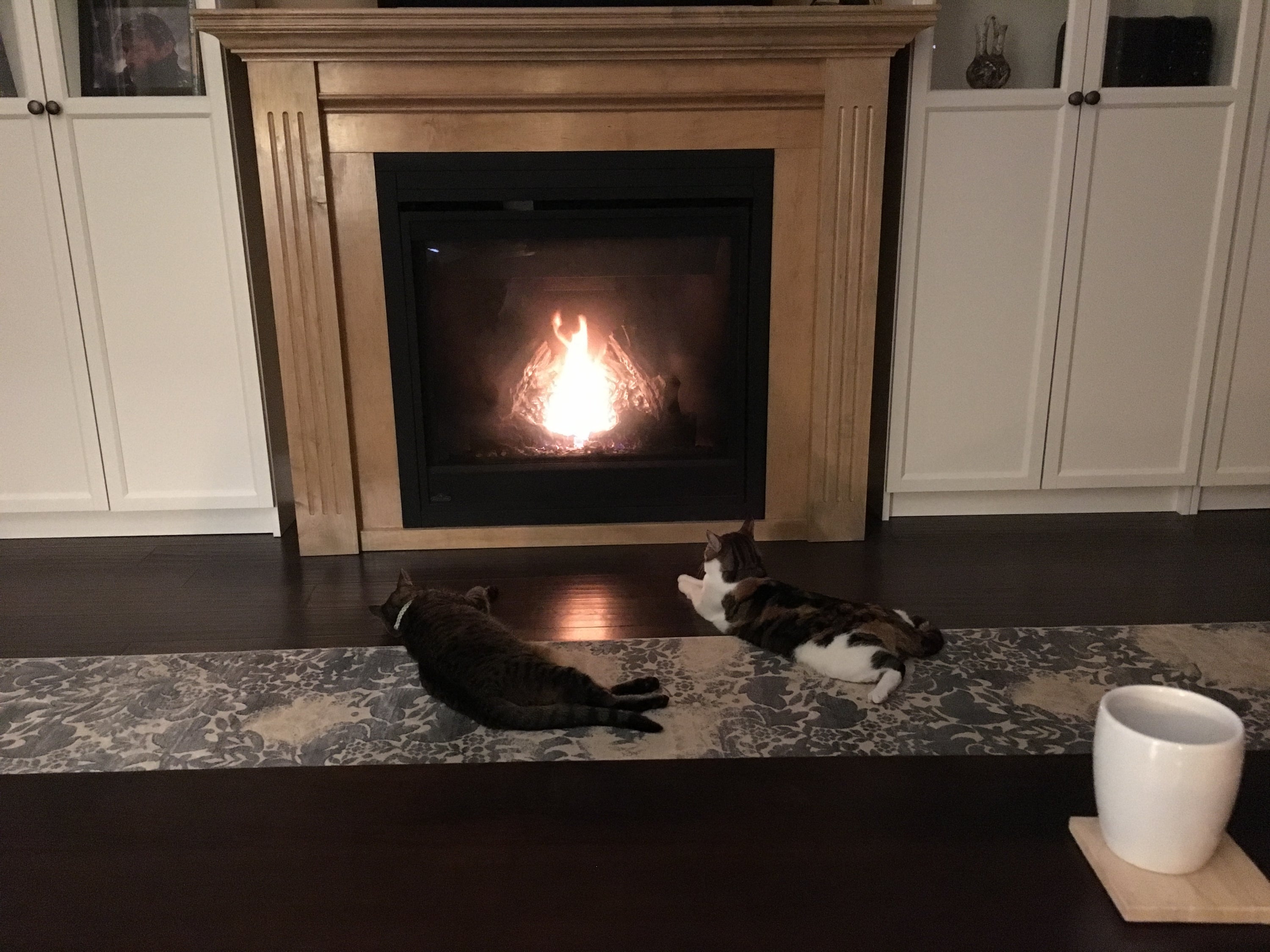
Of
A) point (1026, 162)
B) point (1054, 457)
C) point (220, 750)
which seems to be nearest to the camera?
point (220, 750)

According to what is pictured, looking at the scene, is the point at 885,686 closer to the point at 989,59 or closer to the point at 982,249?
the point at 982,249

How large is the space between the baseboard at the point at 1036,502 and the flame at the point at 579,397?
907mm

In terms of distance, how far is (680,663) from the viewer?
6.72 feet

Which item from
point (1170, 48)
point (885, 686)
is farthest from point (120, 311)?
point (1170, 48)

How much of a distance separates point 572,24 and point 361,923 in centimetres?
215

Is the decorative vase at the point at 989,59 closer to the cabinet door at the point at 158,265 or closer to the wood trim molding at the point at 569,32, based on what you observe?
the wood trim molding at the point at 569,32

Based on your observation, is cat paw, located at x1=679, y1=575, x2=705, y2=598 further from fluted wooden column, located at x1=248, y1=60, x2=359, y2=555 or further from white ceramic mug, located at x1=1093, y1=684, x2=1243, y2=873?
white ceramic mug, located at x1=1093, y1=684, x2=1243, y2=873

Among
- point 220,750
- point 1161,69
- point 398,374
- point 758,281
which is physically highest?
point 1161,69

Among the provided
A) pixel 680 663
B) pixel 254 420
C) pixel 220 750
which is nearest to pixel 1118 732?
pixel 680 663

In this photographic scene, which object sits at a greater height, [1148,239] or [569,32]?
[569,32]

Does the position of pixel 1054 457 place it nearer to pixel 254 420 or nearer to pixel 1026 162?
pixel 1026 162

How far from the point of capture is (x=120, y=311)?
2.67 m

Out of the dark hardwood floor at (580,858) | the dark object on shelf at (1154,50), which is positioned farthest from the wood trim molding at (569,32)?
the dark hardwood floor at (580,858)

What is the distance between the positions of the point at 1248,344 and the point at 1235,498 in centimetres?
49
